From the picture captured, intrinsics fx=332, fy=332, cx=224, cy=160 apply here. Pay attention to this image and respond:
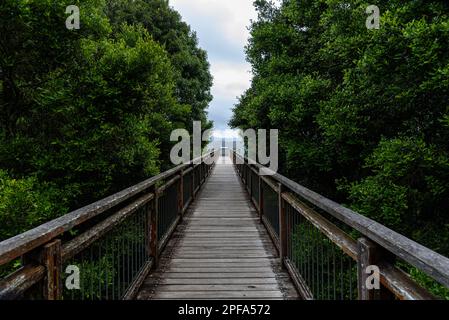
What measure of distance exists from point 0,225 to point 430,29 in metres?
6.89

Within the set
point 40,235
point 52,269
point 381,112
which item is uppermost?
point 381,112

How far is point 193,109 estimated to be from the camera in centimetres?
1942

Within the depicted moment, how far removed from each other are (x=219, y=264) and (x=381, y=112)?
472cm

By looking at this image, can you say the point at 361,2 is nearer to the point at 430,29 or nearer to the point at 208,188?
the point at 430,29

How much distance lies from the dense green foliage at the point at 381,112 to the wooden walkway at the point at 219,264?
2.15m

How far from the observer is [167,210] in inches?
218

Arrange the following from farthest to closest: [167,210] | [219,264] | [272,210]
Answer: [272,210]
[167,210]
[219,264]

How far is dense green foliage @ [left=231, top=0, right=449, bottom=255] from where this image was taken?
16.8 ft

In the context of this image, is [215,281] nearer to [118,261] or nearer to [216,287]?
[216,287]

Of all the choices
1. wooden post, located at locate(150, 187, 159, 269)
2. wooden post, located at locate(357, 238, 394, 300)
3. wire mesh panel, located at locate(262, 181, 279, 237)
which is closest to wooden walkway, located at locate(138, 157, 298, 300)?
wooden post, located at locate(150, 187, 159, 269)

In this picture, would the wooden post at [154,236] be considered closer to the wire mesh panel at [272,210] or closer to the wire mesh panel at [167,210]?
the wire mesh panel at [167,210]

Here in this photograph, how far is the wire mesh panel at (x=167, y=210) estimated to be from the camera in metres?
5.00

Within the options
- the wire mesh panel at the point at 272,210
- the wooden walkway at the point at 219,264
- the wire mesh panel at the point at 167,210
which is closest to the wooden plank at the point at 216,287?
the wooden walkway at the point at 219,264

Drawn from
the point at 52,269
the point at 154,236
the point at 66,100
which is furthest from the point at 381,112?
the point at 52,269
